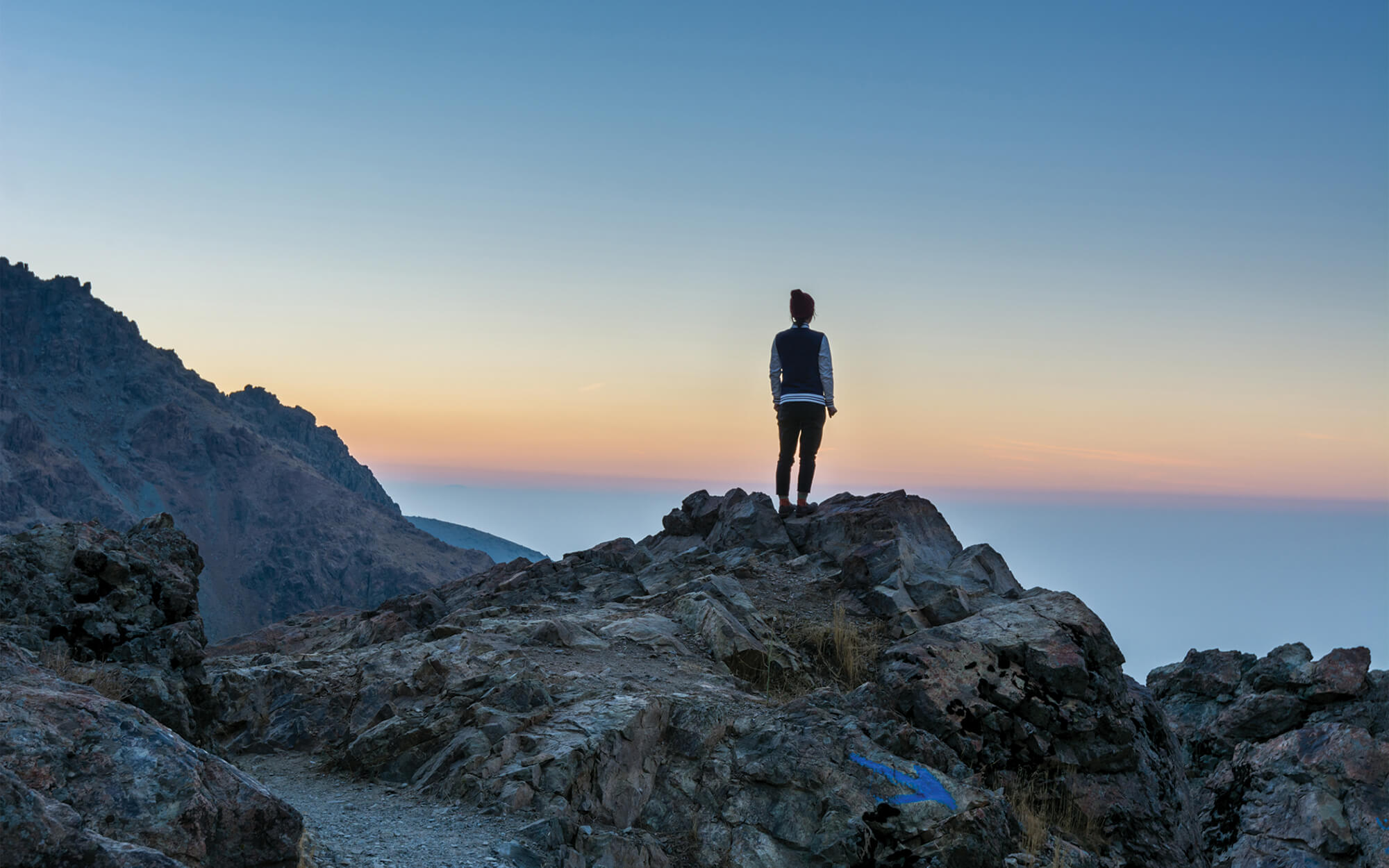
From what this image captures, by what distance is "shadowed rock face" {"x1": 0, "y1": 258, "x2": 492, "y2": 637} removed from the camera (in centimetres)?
10962

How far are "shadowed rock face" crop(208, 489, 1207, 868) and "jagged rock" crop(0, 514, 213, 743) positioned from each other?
1.04 m

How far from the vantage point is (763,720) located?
855cm

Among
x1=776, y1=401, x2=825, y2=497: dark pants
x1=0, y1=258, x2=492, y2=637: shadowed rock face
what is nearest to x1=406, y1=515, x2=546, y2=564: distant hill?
x1=0, y1=258, x2=492, y2=637: shadowed rock face

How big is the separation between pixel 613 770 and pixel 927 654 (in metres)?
3.95

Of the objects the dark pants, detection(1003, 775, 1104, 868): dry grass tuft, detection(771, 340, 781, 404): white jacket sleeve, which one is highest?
detection(771, 340, 781, 404): white jacket sleeve

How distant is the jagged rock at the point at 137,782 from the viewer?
4.67 meters

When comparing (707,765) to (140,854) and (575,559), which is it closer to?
(140,854)

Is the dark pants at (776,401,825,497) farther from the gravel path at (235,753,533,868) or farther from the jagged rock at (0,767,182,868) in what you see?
the jagged rock at (0,767,182,868)

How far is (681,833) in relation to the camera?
7.52 m

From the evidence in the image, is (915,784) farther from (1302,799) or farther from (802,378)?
(802,378)

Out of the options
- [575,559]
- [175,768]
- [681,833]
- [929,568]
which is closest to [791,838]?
[681,833]

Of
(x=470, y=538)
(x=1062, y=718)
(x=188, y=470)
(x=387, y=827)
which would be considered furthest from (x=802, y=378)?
(x=470, y=538)

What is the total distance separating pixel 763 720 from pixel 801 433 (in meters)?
8.00

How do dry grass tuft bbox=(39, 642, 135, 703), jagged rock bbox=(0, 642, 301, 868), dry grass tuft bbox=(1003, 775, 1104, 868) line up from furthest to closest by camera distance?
dry grass tuft bbox=(1003, 775, 1104, 868), dry grass tuft bbox=(39, 642, 135, 703), jagged rock bbox=(0, 642, 301, 868)
